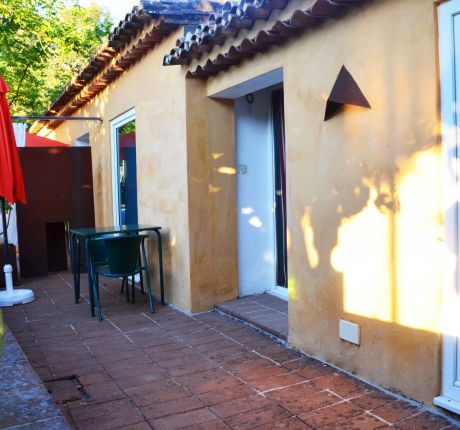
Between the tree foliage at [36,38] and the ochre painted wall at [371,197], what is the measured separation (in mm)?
9595

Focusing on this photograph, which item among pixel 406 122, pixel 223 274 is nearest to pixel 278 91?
pixel 223 274

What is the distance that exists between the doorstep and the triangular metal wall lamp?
2.57 metres

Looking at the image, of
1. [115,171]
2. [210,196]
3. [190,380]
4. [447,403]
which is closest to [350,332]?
[447,403]

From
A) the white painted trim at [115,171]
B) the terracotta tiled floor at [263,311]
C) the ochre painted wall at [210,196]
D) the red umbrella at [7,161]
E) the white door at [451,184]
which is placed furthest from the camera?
the white painted trim at [115,171]

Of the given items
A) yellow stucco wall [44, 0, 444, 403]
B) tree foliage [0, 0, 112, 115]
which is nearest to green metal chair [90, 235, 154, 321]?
yellow stucco wall [44, 0, 444, 403]

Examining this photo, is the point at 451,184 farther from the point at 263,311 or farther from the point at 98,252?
the point at 98,252

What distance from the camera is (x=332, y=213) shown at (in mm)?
3717

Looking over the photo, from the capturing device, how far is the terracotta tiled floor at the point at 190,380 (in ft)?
9.84

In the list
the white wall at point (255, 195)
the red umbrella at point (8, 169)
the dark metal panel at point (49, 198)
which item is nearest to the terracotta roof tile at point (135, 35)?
the white wall at point (255, 195)

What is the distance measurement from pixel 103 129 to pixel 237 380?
578 centimetres

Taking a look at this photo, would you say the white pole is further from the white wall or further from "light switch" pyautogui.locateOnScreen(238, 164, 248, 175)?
"light switch" pyautogui.locateOnScreen(238, 164, 248, 175)

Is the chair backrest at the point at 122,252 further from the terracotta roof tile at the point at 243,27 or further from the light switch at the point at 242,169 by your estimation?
the terracotta roof tile at the point at 243,27

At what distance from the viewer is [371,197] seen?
10.9ft

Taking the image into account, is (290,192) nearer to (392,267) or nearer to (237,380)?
(392,267)
